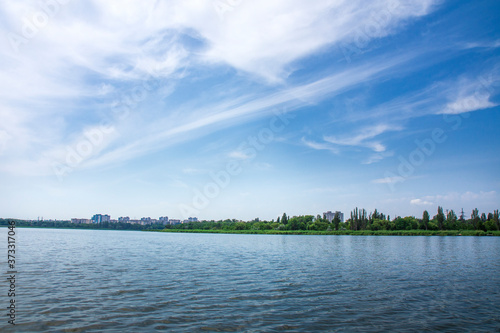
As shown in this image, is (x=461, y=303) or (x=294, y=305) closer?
(x=294, y=305)

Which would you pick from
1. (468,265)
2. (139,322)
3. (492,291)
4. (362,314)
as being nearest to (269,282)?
(362,314)

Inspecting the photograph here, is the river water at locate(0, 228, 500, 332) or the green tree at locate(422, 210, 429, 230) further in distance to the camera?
the green tree at locate(422, 210, 429, 230)

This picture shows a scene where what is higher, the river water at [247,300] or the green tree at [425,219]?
the river water at [247,300]

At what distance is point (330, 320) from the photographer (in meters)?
14.9

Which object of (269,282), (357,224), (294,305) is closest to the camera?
(294,305)

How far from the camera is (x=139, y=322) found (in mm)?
13898

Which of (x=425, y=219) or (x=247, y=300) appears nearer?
(x=247, y=300)

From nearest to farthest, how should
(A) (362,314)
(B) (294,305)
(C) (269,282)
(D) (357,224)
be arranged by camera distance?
(A) (362,314) < (B) (294,305) < (C) (269,282) < (D) (357,224)

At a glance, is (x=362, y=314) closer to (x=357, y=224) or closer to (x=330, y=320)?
(x=330, y=320)

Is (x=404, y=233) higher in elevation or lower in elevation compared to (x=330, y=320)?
lower

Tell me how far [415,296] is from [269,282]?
10.4 metres

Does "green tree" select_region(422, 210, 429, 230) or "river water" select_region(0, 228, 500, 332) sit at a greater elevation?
"river water" select_region(0, 228, 500, 332)

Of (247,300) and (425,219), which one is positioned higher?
(247,300)

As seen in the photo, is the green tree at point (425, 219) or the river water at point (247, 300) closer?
the river water at point (247, 300)
